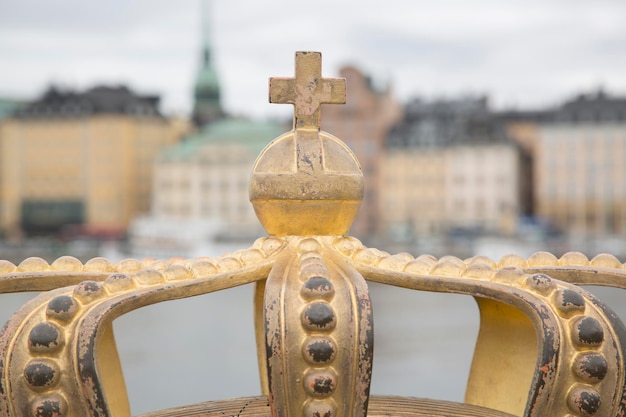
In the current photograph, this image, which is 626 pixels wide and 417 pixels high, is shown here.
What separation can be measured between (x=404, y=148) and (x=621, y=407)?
74.4m

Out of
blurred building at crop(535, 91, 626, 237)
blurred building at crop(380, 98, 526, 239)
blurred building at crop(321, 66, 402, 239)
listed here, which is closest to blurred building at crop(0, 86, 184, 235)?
blurred building at crop(321, 66, 402, 239)

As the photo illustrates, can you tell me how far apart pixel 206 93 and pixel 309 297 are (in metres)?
87.8

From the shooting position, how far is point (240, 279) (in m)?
4.71

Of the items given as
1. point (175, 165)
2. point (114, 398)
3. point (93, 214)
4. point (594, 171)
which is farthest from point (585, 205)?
point (114, 398)

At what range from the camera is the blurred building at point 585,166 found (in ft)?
249

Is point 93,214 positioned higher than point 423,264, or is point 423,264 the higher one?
point 423,264

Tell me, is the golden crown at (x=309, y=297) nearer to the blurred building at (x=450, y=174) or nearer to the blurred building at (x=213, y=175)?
the blurred building at (x=450, y=174)

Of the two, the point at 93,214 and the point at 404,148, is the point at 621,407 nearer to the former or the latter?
the point at 404,148

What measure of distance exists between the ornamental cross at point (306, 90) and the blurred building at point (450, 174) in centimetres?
7168

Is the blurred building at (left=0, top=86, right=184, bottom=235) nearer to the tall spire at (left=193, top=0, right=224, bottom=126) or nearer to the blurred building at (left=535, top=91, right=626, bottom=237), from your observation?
the tall spire at (left=193, top=0, right=224, bottom=126)

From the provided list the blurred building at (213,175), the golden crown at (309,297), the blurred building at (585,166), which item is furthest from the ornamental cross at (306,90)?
the blurred building at (213,175)

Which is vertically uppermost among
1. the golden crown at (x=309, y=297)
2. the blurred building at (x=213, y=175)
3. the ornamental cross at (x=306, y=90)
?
the ornamental cross at (x=306, y=90)

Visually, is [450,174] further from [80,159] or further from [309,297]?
[309,297]

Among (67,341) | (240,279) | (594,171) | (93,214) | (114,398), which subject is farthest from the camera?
(93,214)
